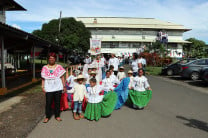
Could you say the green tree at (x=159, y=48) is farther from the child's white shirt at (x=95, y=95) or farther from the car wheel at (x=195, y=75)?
the child's white shirt at (x=95, y=95)

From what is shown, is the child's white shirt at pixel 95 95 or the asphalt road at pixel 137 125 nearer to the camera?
the asphalt road at pixel 137 125

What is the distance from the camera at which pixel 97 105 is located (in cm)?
546

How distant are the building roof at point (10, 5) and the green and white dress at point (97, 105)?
17906mm

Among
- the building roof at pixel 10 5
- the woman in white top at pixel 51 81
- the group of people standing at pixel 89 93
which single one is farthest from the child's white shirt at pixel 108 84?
the building roof at pixel 10 5

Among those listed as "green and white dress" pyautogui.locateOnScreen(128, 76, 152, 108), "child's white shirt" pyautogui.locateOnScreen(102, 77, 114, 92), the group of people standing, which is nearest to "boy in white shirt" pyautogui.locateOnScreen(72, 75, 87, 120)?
the group of people standing

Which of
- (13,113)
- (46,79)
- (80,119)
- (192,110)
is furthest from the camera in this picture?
(192,110)

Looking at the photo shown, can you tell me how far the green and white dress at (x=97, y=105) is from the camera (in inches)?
211

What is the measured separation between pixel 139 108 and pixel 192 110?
5.55 feet

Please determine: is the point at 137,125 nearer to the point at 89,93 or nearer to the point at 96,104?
the point at 96,104

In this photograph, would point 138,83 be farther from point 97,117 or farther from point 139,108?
point 97,117

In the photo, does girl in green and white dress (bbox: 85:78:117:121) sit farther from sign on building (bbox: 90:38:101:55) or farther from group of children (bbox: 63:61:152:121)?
sign on building (bbox: 90:38:101:55)

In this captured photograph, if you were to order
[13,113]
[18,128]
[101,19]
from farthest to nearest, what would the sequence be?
[101,19]
[13,113]
[18,128]

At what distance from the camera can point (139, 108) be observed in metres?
6.55

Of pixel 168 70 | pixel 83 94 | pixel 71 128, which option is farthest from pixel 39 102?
pixel 168 70
